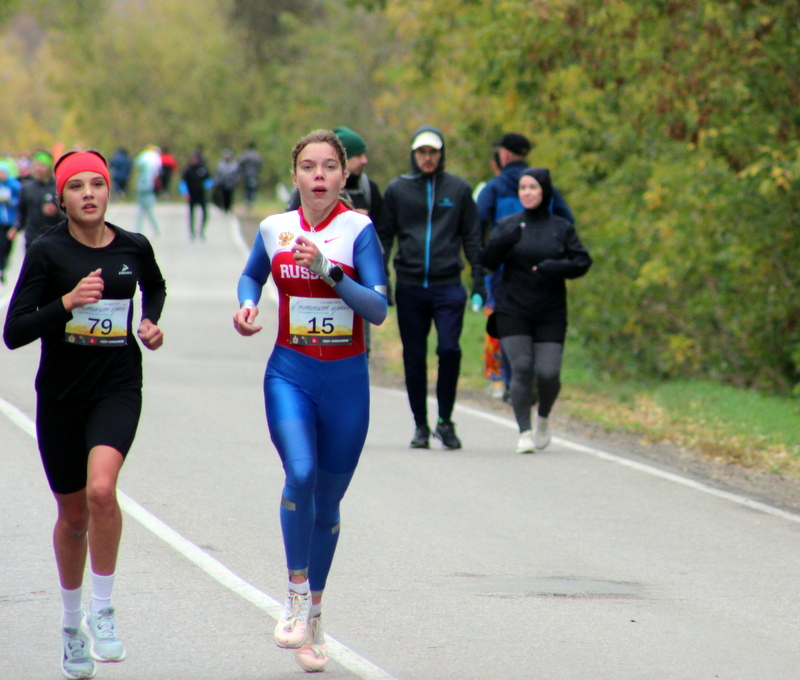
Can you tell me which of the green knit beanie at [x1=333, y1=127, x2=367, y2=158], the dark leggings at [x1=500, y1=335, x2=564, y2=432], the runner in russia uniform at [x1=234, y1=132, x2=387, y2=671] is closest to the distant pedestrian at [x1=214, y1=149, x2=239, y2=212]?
the dark leggings at [x1=500, y1=335, x2=564, y2=432]

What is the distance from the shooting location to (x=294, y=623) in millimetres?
5328

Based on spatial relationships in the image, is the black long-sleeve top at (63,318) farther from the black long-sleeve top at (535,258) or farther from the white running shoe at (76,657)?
the black long-sleeve top at (535,258)

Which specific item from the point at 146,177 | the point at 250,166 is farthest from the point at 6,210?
the point at 250,166

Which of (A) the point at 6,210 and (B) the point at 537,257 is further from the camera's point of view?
(A) the point at 6,210

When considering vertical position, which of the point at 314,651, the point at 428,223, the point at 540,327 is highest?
the point at 428,223

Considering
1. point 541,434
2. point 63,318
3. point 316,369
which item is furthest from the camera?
point 541,434

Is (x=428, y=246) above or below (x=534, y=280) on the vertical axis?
above

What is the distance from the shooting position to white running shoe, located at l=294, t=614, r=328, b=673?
17.2 feet

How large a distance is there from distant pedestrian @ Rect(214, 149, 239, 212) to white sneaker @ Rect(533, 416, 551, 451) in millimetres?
27894

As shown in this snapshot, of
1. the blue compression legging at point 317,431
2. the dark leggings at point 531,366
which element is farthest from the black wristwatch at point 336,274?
the dark leggings at point 531,366

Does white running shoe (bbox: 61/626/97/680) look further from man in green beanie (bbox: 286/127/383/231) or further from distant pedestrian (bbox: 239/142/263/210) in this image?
distant pedestrian (bbox: 239/142/263/210)

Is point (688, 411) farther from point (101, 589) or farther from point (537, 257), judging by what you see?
point (101, 589)

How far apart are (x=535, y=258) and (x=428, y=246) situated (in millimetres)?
777

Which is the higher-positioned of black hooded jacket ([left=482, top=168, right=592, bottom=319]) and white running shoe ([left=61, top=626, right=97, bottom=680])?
black hooded jacket ([left=482, top=168, right=592, bottom=319])
